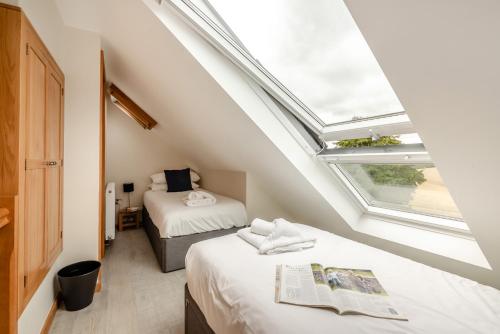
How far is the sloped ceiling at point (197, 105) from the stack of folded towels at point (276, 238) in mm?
668

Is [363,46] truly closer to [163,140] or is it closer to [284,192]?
[284,192]

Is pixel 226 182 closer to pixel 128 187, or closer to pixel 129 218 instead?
pixel 128 187

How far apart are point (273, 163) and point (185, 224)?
1.20 m

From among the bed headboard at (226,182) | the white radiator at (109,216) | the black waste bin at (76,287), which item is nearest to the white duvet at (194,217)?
the bed headboard at (226,182)

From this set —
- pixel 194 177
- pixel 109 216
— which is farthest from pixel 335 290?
pixel 194 177

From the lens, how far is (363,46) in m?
1.31

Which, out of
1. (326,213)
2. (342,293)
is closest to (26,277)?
(342,293)

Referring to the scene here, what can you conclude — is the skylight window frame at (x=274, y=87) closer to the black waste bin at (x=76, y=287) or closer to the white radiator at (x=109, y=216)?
the black waste bin at (x=76, y=287)

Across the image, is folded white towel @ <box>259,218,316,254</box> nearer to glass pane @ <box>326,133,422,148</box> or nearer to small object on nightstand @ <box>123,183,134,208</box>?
glass pane @ <box>326,133,422,148</box>

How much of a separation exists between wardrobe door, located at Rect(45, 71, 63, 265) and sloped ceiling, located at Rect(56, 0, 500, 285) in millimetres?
688

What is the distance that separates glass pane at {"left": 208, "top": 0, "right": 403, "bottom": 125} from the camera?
1348 millimetres

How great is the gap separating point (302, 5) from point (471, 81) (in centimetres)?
97

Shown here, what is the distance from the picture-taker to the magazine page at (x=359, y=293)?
0.91m

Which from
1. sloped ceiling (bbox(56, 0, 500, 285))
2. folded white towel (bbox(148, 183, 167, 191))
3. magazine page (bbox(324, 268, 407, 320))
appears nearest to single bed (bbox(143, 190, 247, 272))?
sloped ceiling (bbox(56, 0, 500, 285))
